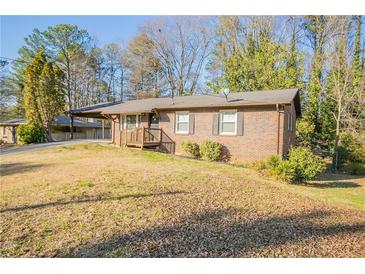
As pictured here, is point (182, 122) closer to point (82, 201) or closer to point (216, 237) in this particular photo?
point (82, 201)

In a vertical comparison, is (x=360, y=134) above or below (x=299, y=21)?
below

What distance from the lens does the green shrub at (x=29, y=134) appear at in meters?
20.2

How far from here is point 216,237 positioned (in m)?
3.94

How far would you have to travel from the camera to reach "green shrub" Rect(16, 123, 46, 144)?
20.2 m

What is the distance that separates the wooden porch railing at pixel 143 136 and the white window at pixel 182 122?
1.16 metres

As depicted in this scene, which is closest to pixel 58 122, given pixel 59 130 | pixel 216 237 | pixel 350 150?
pixel 59 130

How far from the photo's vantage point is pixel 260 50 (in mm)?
22062

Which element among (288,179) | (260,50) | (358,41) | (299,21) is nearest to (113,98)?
(260,50)

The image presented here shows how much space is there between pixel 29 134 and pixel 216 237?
67.2 feet

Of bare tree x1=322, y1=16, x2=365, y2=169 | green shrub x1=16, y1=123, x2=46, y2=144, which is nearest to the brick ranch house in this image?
bare tree x1=322, y1=16, x2=365, y2=169

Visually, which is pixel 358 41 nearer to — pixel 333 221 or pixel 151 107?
pixel 151 107

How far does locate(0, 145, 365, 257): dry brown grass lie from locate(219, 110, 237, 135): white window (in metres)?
4.97

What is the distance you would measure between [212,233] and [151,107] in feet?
39.5

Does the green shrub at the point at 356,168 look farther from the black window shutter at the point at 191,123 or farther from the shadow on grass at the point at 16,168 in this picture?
the shadow on grass at the point at 16,168
